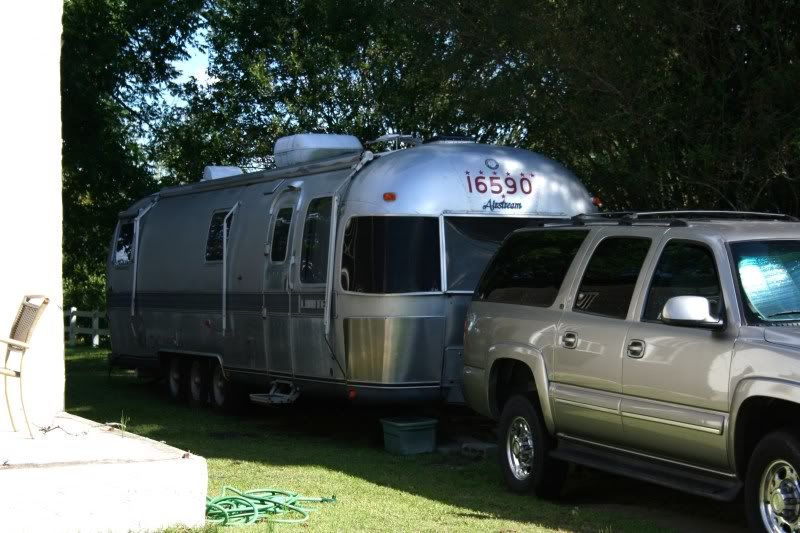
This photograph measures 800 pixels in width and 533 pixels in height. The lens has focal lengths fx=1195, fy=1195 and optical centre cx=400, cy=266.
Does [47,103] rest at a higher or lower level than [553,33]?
lower

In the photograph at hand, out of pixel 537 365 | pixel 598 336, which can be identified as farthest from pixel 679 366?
pixel 537 365

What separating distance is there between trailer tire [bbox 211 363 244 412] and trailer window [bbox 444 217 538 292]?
4343 millimetres

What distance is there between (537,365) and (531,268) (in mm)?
972

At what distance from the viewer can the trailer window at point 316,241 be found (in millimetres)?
12922

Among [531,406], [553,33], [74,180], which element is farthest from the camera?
[74,180]

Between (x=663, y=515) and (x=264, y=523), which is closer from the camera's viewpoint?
(x=264, y=523)

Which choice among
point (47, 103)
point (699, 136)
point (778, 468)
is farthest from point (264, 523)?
point (699, 136)

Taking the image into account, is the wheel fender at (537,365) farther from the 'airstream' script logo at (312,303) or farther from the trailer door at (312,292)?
the 'airstream' script logo at (312,303)

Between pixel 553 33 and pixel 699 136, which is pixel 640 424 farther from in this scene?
pixel 553 33

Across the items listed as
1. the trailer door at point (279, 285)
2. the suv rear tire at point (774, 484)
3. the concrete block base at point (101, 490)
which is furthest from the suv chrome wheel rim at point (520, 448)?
the trailer door at point (279, 285)

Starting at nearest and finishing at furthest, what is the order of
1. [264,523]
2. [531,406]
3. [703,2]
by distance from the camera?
1. [264,523]
2. [531,406]
3. [703,2]

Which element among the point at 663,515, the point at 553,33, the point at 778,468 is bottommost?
the point at 663,515

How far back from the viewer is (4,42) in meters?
9.60

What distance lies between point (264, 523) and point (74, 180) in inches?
739
